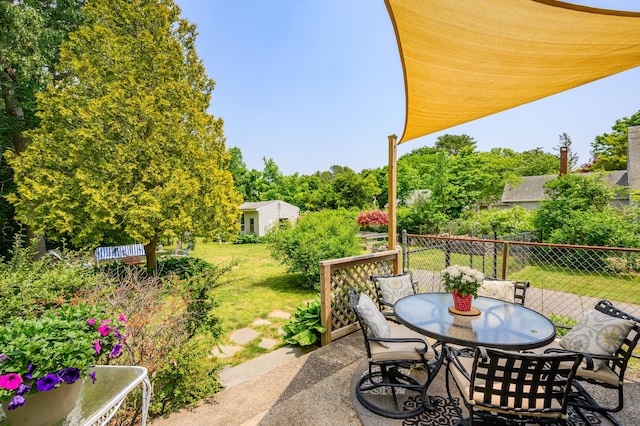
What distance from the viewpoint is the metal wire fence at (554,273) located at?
5316mm

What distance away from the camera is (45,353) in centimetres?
116

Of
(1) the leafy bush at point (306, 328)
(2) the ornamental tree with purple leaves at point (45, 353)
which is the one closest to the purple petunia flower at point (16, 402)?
(2) the ornamental tree with purple leaves at point (45, 353)

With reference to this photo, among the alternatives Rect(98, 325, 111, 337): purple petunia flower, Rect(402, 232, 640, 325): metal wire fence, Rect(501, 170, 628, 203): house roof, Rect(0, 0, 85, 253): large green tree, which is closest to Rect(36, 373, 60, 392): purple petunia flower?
Rect(98, 325, 111, 337): purple petunia flower

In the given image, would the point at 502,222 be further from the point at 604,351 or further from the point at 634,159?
the point at 604,351

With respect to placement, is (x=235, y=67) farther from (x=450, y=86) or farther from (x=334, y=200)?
(x=334, y=200)

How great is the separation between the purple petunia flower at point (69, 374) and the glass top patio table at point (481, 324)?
89.4 inches

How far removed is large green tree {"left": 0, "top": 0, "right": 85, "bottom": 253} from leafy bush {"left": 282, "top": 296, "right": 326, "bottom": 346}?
753cm

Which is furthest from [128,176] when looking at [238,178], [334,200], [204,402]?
[238,178]

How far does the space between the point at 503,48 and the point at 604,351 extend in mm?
2504

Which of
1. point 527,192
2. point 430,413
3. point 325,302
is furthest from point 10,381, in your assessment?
point 527,192

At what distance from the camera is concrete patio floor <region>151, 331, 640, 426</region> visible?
234 centimetres

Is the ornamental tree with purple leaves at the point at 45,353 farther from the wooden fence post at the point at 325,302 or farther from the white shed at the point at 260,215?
the white shed at the point at 260,215

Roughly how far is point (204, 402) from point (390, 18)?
3.59 m

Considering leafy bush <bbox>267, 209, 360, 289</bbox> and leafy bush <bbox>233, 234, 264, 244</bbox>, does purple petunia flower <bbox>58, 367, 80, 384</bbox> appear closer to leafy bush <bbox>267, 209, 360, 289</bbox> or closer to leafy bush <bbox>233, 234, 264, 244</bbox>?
leafy bush <bbox>267, 209, 360, 289</bbox>
